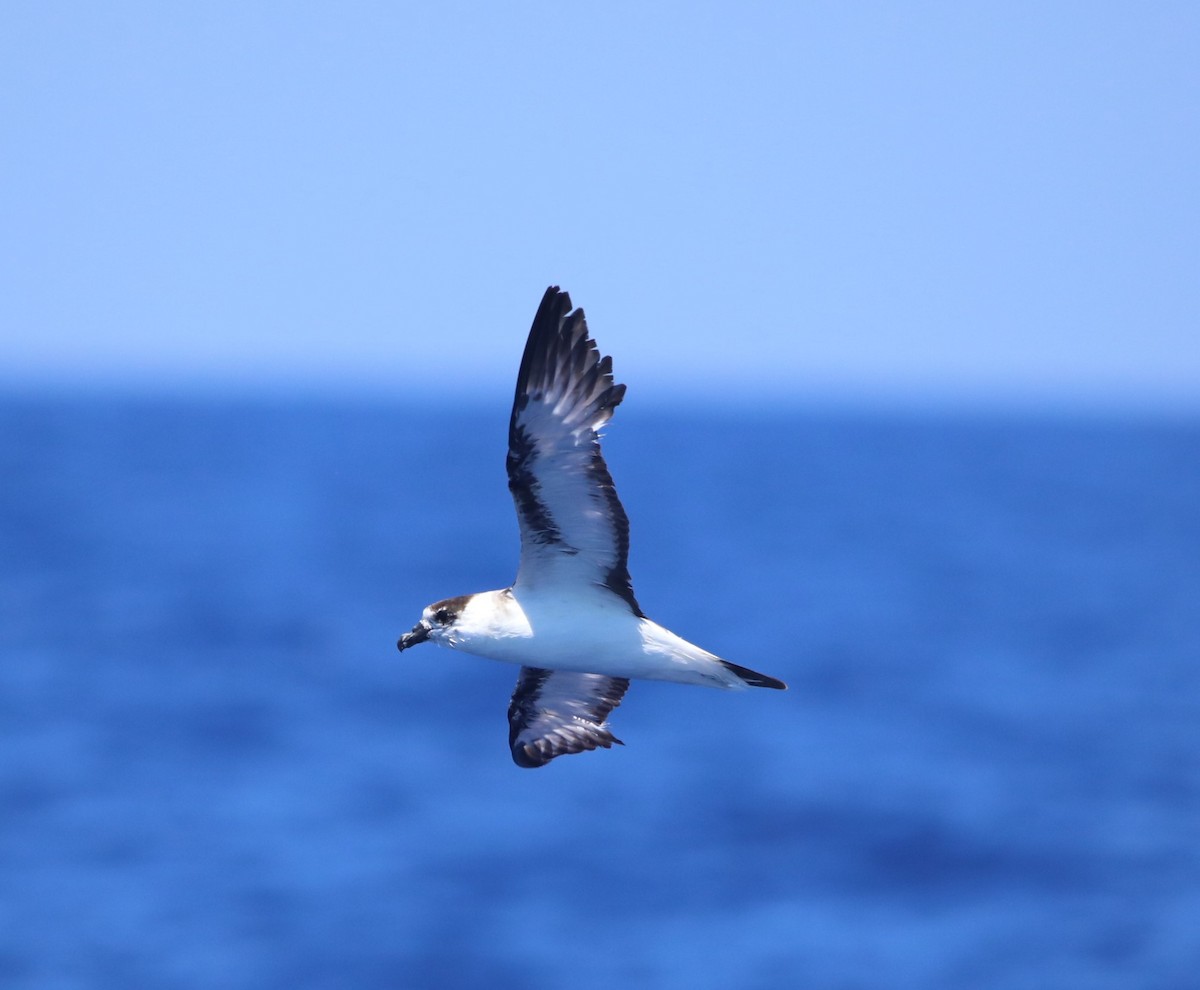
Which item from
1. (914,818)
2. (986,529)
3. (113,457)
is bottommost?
(914,818)

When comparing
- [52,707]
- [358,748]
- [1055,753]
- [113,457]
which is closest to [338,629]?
[52,707]

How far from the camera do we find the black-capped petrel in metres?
13.4

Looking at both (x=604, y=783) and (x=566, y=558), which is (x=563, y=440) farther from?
(x=604, y=783)

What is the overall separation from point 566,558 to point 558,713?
94.3 inches

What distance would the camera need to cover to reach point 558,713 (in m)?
15.8

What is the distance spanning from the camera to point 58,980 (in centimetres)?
2978

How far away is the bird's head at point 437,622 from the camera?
14242 millimetres

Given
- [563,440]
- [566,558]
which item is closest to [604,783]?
[566,558]

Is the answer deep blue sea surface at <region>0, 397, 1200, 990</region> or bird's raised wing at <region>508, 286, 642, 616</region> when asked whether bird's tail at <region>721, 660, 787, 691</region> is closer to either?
bird's raised wing at <region>508, 286, 642, 616</region>

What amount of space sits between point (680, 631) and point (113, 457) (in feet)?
322

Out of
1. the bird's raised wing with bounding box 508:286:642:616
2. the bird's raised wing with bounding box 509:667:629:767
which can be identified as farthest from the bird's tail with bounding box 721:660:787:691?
the bird's raised wing with bounding box 509:667:629:767

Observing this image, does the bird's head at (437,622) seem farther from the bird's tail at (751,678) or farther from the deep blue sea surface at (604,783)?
the deep blue sea surface at (604,783)

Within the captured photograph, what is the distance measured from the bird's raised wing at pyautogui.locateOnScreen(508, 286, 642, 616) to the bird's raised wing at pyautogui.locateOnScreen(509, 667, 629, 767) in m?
2.20

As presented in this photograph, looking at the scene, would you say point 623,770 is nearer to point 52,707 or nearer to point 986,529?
point 52,707
